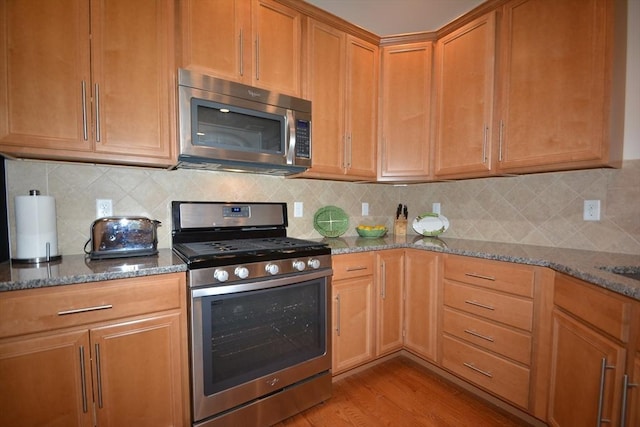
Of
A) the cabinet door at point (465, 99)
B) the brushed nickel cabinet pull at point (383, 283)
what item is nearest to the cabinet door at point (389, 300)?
the brushed nickel cabinet pull at point (383, 283)

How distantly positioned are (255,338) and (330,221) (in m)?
1.14

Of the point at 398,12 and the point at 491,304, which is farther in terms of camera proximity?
the point at 398,12

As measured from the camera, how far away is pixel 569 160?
5.13ft

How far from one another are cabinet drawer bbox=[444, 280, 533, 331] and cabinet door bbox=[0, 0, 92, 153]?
2231 millimetres

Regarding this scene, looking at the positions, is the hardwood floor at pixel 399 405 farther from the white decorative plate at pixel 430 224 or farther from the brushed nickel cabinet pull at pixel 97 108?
the brushed nickel cabinet pull at pixel 97 108

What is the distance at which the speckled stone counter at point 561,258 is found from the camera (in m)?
1.07

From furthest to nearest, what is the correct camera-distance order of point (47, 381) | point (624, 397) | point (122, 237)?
point (122, 237) → point (47, 381) → point (624, 397)

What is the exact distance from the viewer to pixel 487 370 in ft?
5.51

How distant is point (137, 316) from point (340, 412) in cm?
125

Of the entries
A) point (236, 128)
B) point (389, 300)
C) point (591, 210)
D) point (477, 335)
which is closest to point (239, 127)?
point (236, 128)

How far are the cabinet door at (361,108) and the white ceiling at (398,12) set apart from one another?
157 mm

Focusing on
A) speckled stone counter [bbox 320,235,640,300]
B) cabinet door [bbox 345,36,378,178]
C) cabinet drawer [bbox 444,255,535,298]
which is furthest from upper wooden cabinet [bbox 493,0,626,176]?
cabinet door [bbox 345,36,378,178]

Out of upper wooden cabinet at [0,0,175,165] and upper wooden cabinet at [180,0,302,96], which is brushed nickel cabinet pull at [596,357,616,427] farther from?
upper wooden cabinet at [0,0,175,165]

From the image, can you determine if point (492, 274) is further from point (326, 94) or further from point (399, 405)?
point (326, 94)
